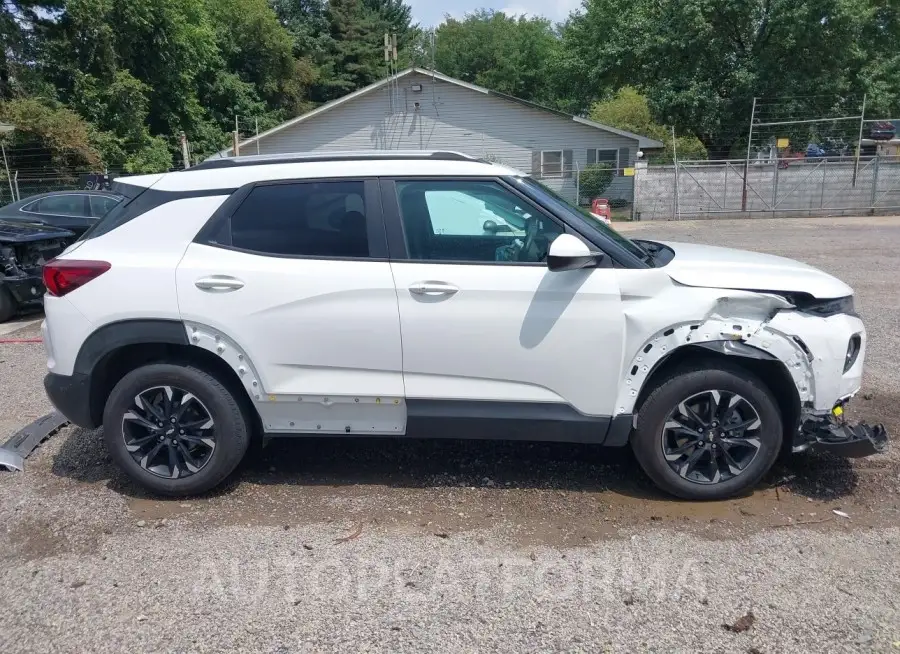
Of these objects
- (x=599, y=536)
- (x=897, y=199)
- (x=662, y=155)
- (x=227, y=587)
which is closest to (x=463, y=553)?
(x=599, y=536)

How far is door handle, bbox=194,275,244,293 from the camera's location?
12.4 feet

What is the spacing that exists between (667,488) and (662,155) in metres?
31.1

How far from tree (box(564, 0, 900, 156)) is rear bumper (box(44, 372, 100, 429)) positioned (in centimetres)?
3378

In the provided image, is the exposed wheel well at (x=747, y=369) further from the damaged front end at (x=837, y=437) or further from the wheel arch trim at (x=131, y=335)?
the wheel arch trim at (x=131, y=335)

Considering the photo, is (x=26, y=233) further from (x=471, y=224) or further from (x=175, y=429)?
(x=471, y=224)

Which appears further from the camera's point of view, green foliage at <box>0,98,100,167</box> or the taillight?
green foliage at <box>0,98,100,167</box>

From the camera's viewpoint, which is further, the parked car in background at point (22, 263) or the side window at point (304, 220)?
the parked car in background at point (22, 263)

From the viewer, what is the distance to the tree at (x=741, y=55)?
3127 centimetres

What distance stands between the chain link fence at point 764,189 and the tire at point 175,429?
23640 millimetres

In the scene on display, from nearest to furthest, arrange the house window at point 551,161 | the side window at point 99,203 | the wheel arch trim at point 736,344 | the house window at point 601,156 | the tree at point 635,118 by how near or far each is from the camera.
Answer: the wheel arch trim at point 736,344 → the side window at point 99,203 → the house window at point 601,156 → the house window at point 551,161 → the tree at point 635,118

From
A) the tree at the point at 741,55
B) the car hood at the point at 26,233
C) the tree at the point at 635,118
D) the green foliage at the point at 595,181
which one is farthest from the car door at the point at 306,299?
the tree at the point at 741,55

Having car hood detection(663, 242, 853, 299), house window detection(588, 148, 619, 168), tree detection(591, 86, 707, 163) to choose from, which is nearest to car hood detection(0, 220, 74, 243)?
car hood detection(663, 242, 853, 299)

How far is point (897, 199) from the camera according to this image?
83.5ft

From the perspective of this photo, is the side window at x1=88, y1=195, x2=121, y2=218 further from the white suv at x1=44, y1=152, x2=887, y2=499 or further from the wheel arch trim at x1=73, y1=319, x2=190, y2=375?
the wheel arch trim at x1=73, y1=319, x2=190, y2=375
